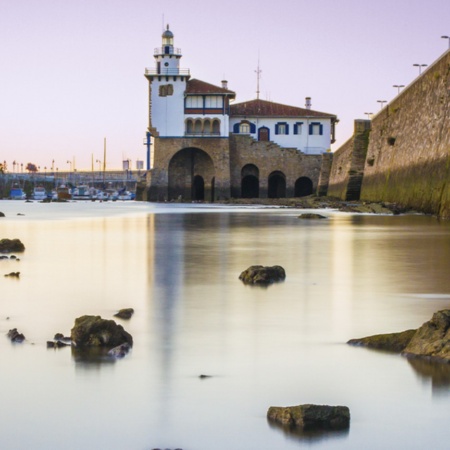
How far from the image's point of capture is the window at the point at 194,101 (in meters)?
67.2

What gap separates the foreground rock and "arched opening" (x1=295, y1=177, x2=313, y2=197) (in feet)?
219

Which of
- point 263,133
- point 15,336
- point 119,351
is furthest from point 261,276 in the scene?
point 263,133

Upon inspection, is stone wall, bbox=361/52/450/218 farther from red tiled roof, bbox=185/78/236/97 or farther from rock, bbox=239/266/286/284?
red tiled roof, bbox=185/78/236/97

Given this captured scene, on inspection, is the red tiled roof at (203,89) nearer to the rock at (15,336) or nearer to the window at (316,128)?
the window at (316,128)

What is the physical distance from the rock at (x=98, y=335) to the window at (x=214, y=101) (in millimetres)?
62990

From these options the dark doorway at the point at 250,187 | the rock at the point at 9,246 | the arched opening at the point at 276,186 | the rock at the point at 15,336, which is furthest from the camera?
the dark doorway at the point at 250,187

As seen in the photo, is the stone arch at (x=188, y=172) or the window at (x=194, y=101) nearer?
the window at (x=194, y=101)

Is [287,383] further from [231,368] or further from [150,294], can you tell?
[150,294]

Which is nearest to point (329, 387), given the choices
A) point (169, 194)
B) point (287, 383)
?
point (287, 383)

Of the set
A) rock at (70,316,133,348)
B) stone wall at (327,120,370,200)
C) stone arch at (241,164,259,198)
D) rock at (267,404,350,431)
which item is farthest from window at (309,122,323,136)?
rock at (267,404,350,431)

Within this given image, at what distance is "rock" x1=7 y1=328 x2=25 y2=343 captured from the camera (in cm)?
538

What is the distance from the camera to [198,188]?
239ft

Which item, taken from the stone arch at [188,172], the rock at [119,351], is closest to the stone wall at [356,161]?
the stone arch at [188,172]

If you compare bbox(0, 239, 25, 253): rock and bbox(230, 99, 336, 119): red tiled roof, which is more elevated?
bbox(230, 99, 336, 119): red tiled roof
